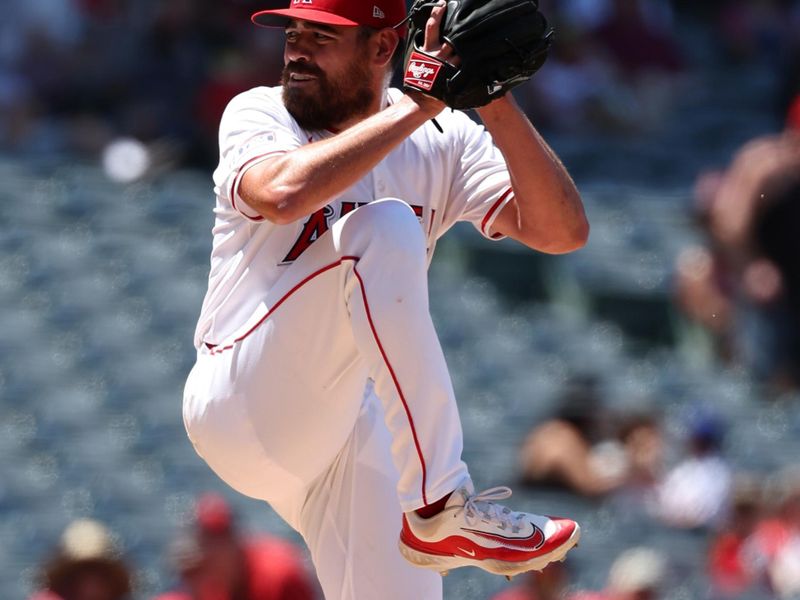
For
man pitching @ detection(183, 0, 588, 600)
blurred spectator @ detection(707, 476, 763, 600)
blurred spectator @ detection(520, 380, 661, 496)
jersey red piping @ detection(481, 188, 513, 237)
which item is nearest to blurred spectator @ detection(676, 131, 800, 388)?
blurred spectator @ detection(520, 380, 661, 496)

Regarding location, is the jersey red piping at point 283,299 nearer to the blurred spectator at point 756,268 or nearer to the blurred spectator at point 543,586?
the blurred spectator at point 543,586

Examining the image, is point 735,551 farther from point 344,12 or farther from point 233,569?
point 344,12

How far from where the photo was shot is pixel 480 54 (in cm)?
284

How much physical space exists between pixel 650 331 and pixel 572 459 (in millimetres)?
1466

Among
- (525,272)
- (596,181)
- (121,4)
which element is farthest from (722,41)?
(121,4)

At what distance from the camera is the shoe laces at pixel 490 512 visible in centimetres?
288

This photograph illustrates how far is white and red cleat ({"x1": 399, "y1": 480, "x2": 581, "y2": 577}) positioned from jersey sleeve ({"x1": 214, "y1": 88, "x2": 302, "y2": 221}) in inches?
25.3

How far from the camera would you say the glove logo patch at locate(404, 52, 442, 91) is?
2.83m

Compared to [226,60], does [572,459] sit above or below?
below

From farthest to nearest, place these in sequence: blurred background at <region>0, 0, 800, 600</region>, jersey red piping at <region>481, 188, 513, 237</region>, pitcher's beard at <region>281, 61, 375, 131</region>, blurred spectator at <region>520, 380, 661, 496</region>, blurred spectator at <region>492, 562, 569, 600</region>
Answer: blurred spectator at <region>520, 380, 661, 496</region>
blurred background at <region>0, 0, 800, 600</region>
blurred spectator at <region>492, 562, 569, 600</region>
jersey red piping at <region>481, 188, 513, 237</region>
pitcher's beard at <region>281, 61, 375, 131</region>

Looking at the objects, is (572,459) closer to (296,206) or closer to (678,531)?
(678,531)

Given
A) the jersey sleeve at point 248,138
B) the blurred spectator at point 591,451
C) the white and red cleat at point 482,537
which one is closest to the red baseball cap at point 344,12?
the jersey sleeve at point 248,138

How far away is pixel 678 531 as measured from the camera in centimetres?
619

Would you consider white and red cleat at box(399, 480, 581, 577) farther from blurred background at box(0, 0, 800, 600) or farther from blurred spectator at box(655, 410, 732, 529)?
blurred spectator at box(655, 410, 732, 529)
